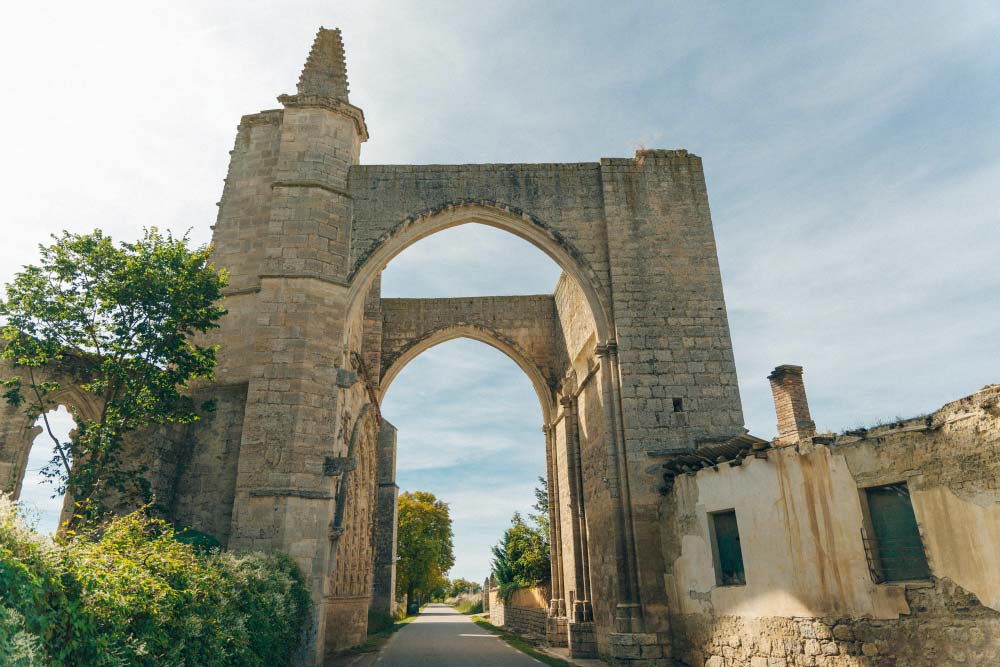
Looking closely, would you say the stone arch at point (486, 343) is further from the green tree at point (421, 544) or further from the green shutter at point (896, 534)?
the green tree at point (421, 544)

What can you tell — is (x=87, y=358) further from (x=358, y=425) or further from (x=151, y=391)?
(x=358, y=425)

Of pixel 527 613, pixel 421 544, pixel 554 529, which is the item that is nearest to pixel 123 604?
pixel 554 529

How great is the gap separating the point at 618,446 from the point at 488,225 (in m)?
4.65

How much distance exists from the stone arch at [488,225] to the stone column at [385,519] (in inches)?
354

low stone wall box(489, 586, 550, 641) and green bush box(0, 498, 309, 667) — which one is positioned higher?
green bush box(0, 498, 309, 667)

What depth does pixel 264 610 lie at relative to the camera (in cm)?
589

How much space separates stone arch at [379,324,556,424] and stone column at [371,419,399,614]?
345cm

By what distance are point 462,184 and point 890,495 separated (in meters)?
8.19

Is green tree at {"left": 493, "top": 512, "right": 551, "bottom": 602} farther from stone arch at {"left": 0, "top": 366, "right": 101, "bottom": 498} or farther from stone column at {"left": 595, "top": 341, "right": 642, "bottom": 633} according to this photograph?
stone arch at {"left": 0, "top": 366, "right": 101, "bottom": 498}

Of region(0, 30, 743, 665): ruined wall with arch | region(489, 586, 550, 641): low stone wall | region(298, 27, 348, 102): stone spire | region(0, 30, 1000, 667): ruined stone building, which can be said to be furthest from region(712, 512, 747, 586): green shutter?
region(298, 27, 348, 102): stone spire

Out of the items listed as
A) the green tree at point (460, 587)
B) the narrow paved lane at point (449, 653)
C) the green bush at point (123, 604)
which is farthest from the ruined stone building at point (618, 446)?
the green tree at point (460, 587)

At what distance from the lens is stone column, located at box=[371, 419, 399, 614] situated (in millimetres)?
18625

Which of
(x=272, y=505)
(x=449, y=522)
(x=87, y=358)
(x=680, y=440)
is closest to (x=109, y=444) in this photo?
(x=87, y=358)

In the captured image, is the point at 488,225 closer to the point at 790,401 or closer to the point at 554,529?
the point at 790,401
